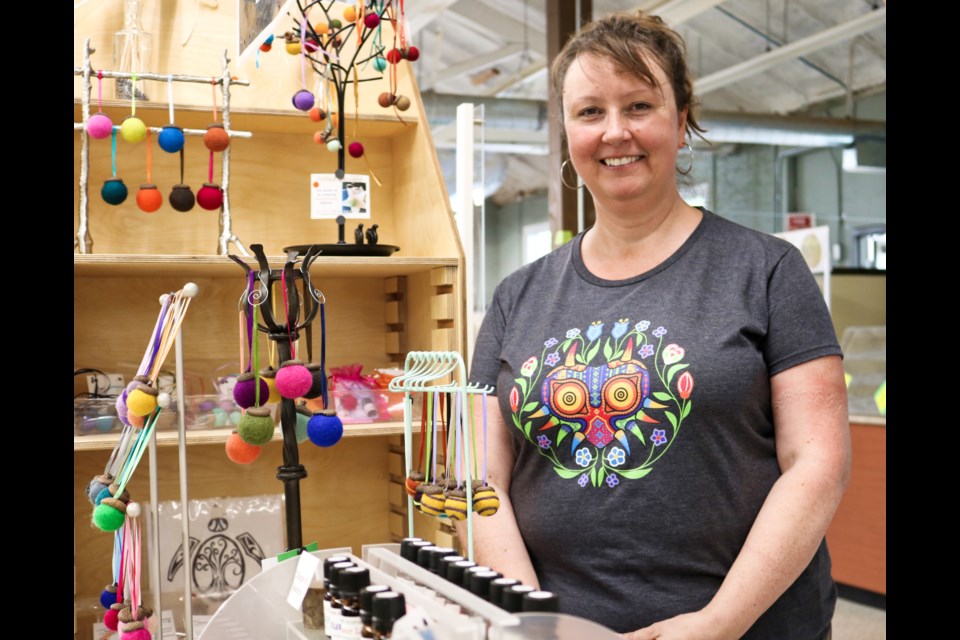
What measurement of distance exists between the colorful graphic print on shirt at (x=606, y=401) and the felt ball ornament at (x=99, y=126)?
46.4 inches

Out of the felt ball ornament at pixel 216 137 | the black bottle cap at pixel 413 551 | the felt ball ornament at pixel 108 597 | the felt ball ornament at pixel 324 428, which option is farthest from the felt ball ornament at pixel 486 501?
the felt ball ornament at pixel 216 137

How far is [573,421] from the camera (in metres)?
1.57

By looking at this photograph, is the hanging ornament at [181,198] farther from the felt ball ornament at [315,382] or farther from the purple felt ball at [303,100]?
the felt ball ornament at [315,382]

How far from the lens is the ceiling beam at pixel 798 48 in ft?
21.6

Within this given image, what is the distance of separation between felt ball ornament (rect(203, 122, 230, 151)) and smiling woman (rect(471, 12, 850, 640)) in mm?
983

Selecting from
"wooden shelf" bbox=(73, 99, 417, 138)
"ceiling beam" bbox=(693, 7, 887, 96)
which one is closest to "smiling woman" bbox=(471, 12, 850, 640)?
"wooden shelf" bbox=(73, 99, 417, 138)

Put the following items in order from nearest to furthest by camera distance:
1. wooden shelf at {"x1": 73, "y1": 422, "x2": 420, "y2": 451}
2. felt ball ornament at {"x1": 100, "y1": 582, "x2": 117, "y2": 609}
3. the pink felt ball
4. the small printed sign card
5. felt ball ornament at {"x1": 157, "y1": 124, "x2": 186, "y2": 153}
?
the pink felt ball, felt ball ornament at {"x1": 100, "y1": 582, "x2": 117, "y2": 609}, wooden shelf at {"x1": 73, "y1": 422, "x2": 420, "y2": 451}, felt ball ornament at {"x1": 157, "y1": 124, "x2": 186, "y2": 153}, the small printed sign card

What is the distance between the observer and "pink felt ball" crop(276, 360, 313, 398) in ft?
4.55

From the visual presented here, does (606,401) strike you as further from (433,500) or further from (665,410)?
(433,500)

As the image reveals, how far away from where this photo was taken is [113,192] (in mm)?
2299

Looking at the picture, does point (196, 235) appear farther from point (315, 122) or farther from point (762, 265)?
point (762, 265)

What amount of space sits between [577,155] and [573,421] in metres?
0.45

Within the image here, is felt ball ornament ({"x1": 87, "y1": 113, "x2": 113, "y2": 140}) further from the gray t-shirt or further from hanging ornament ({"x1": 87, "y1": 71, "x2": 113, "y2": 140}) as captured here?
the gray t-shirt
